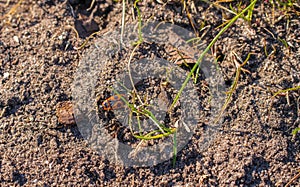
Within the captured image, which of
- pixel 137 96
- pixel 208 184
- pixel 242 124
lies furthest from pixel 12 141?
pixel 242 124

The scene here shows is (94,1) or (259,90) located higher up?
(94,1)

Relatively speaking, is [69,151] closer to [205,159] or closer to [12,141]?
[12,141]

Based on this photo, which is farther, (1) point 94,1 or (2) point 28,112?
(1) point 94,1

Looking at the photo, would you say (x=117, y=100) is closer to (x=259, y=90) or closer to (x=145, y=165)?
(x=145, y=165)

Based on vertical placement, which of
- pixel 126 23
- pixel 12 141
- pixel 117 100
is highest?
pixel 126 23

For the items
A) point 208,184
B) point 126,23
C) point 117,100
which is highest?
point 126,23

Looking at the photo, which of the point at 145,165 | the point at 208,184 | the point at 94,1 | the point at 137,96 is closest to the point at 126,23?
the point at 94,1
